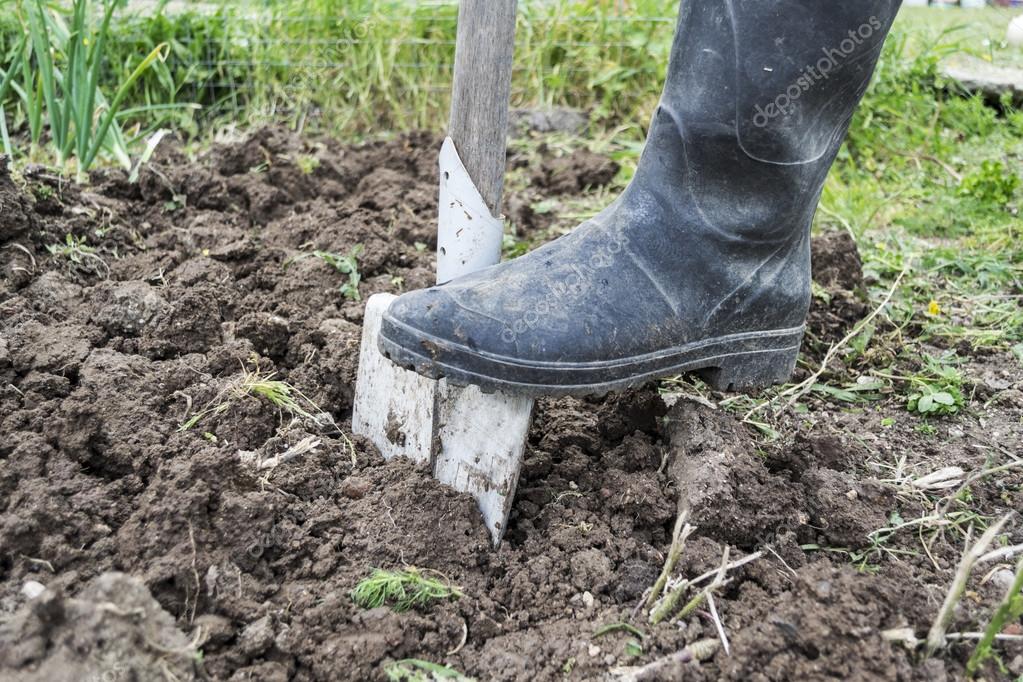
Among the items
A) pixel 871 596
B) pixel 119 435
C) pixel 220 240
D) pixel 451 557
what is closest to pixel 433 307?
pixel 451 557

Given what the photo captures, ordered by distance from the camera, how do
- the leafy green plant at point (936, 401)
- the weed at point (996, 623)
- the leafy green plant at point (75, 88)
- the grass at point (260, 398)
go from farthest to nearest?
the leafy green plant at point (75, 88) → the leafy green plant at point (936, 401) → the grass at point (260, 398) → the weed at point (996, 623)

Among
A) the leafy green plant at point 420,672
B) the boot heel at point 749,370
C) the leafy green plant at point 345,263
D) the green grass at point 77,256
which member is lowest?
the leafy green plant at point 420,672

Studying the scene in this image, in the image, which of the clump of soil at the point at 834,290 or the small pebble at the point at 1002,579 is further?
the clump of soil at the point at 834,290

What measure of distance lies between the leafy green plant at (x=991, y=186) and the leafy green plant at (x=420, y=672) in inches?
90.8

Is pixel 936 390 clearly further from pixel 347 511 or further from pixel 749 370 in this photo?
pixel 347 511

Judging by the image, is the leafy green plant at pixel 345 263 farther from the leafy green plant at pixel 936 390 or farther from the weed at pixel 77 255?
the leafy green plant at pixel 936 390

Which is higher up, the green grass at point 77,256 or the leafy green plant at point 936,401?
the green grass at point 77,256

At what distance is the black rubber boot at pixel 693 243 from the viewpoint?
1.46 meters

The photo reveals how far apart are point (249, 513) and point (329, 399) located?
0.44m

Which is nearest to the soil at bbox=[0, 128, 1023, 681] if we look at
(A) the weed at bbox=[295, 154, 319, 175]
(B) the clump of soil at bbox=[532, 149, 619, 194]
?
(A) the weed at bbox=[295, 154, 319, 175]

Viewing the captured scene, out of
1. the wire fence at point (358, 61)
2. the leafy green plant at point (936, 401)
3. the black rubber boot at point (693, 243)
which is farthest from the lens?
the wire fence at point (358, 61)

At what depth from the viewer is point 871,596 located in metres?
1.23

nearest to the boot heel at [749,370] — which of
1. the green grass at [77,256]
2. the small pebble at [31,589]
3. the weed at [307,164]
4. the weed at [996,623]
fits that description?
the weed at [996,623]

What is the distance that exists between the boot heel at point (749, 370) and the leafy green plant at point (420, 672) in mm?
753
